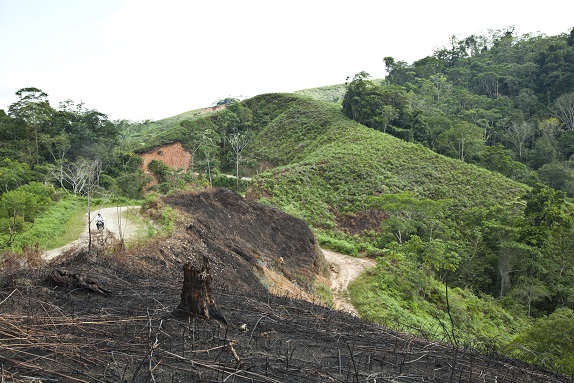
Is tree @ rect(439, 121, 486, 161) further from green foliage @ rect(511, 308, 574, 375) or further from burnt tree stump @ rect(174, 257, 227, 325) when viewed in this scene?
burnt tree stump @ rect(174, 257, 227, 325)

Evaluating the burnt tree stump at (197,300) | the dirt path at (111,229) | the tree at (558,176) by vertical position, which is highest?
the burnt tree stump at (197,300)

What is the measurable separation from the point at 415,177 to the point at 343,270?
18203 mm

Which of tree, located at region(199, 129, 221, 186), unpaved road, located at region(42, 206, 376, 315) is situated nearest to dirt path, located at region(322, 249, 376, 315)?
unpaved road, located at region(42, 206, 376, 315)

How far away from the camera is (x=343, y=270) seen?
19016mm

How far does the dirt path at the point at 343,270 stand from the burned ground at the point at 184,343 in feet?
31.9

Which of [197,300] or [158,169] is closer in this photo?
[197,300]

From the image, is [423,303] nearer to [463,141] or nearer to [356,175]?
[356,175]

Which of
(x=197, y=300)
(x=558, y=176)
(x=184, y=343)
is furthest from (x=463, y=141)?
(x=184, y=343)

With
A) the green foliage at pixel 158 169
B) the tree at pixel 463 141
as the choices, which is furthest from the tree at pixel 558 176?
the green foliage at pixel 158 169

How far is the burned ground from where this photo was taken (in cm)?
296

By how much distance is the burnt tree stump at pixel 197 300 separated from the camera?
428 centimetres

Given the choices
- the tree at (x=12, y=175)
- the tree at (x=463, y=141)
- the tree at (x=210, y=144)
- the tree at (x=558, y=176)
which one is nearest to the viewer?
the tree at (x=12, y=175)

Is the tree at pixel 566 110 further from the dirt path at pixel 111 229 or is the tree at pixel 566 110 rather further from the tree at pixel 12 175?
the tree at pixel 12 175

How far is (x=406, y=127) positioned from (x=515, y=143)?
16372 millimetres
